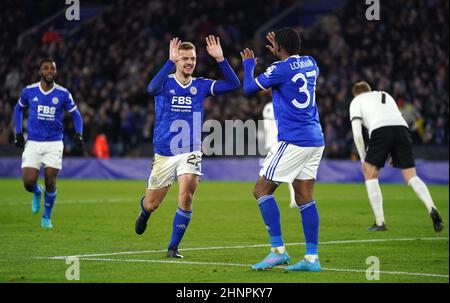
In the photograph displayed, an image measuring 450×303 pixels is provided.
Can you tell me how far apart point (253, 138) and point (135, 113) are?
4.72 metres

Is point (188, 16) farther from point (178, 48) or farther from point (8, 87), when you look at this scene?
point (178, 48)

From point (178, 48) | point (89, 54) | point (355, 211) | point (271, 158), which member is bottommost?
point (355, 211)

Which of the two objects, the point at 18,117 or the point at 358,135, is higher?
the point at 18,117

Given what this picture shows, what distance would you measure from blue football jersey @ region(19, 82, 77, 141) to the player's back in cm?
465

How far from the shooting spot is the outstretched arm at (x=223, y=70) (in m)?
10.0

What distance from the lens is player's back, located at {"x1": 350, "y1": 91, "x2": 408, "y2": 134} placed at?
14.1 metres

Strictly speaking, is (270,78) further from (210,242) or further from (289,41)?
(210,242)

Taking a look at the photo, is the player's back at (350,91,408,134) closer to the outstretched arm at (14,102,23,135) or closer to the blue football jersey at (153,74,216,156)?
the blue football jersey at (153,74,216,156)

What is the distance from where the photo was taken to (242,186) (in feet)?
86.5

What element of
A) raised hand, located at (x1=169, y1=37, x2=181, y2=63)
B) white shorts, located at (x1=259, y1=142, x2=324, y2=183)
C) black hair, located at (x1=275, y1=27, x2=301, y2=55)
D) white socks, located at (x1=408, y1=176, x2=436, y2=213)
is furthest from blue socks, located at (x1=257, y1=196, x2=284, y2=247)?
white socks, located at (x1=408, y1=176, x2=436, y2=213)

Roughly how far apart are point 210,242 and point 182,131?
2.09 meters

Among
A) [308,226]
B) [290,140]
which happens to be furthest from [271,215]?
[290,140]

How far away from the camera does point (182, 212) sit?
10.6 metres
